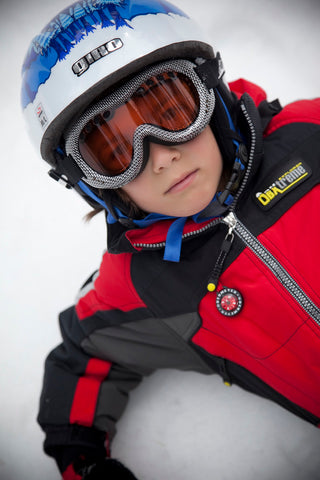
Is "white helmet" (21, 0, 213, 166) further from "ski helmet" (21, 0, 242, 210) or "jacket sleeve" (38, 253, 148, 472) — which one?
"jacket sleeve" (38, 253, 148, 472)

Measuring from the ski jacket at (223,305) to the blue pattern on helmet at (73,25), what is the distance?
354mm

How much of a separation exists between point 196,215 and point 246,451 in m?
0.79

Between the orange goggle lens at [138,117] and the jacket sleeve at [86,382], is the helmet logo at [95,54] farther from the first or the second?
the jacket sleeve at [86,382]

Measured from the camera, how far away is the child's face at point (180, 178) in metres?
0.83

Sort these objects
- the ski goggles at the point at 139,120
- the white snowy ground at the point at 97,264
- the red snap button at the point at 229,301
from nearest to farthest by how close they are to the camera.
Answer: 1. the ski goggles at the point at 139,120
2. the red snap button at the point at 229,301
3. the white snowy ground at the point at 97,264

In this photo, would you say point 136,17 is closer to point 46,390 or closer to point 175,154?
point 175,154

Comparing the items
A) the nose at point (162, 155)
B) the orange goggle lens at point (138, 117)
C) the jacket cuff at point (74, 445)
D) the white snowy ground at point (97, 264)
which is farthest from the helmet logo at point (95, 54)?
the jacket cuff at point (74, 445)

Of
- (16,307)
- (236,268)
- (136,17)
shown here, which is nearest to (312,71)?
(136,17)

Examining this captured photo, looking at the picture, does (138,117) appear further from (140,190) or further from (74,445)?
(74,445)

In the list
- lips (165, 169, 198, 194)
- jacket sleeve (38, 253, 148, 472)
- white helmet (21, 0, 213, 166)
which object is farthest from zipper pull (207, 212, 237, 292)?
white helmet (21, 0, 213, 166)

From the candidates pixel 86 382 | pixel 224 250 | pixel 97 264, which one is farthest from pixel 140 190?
pixel 97 264

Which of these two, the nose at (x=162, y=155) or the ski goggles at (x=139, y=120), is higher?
the ski goggles at (x=139, y=120)

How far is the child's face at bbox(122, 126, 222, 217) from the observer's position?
0.83 m

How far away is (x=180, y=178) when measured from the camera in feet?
2.73
